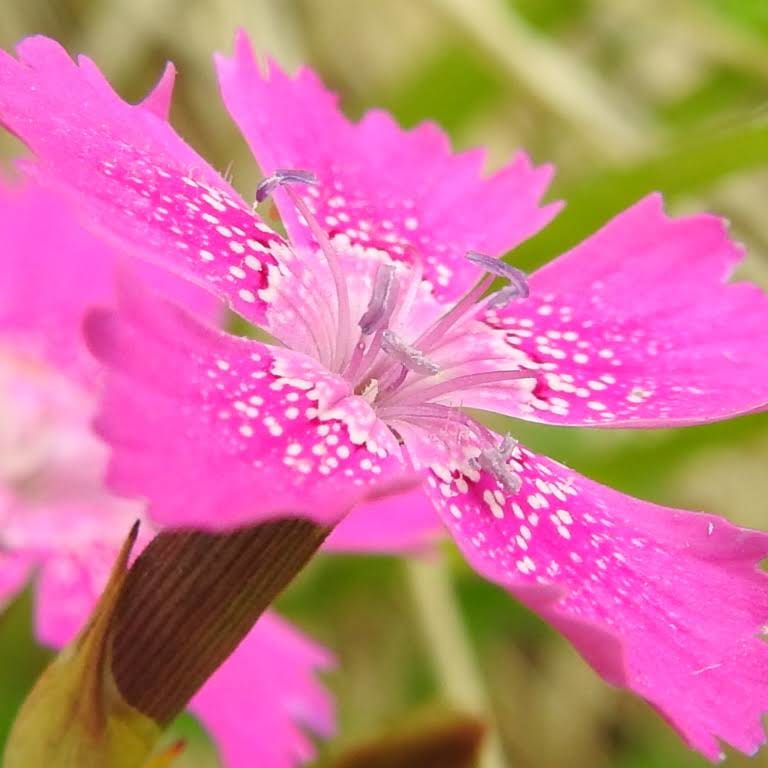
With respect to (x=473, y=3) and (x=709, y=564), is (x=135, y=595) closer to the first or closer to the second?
(x=709, y=564)

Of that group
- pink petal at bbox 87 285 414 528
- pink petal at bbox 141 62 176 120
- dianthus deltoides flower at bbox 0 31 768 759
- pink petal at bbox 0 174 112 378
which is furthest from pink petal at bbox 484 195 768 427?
pink petal at bbox 0 174 112 378

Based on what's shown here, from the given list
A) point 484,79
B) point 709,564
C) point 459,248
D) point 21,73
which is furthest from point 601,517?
point 484,79

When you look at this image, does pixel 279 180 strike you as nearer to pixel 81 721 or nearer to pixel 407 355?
pixel 407 355

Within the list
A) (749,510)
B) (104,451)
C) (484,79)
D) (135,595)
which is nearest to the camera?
(135,595)

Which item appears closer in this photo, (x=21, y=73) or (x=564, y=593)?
(x=564, y=593)

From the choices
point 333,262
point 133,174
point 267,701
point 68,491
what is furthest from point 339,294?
point 68,491
